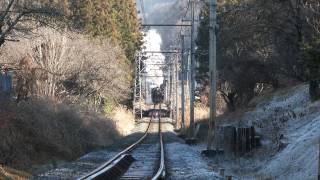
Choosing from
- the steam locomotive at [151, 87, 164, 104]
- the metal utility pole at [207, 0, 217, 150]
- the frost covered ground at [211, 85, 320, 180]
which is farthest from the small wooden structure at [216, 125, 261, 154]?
the steam locomotive at [151, 87, 164, 104]

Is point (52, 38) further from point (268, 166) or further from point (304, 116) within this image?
point (268, 166)

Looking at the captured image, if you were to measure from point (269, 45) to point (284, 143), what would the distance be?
2424 cm

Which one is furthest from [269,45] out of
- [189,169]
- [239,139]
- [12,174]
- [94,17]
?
[12,174]

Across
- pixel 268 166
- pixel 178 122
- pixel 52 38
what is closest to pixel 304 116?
pixel 268 166

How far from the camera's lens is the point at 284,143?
22.6m

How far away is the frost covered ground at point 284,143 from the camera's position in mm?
17594

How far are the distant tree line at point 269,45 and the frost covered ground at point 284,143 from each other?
1730 millimetres

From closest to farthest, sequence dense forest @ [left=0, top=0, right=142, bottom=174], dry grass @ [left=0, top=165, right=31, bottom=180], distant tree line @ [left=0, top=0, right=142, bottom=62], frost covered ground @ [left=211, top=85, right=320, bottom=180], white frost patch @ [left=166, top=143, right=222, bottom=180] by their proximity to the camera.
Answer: frost covered ground @ [left=211, top=85, right=320, bottom=180] < dry grass @ [left=0, top=165, right=31, bottom=180] < white frost patch @ [left=166, top=143, right=222, bottom=180] < distant tree line @ [left=0, top=0, right=142, bottom=62] < dense forest @ [left=0, top=0, right=142, bottom=174]

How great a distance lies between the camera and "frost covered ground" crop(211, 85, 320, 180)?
1759cm

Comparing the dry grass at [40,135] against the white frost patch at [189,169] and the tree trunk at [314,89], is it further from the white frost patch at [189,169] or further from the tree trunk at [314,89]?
the tree trunk at [314,89]

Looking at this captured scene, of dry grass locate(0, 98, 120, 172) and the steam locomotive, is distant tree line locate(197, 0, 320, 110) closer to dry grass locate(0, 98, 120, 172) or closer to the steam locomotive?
dry grass locate(0, 98, 120, 172)

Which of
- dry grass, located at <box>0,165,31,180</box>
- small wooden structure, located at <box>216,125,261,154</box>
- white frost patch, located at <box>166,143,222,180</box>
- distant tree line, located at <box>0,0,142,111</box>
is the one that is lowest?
white frost patch, located at <box>166,143,222,180</box>

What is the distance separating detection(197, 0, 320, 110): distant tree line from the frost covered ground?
1.73m

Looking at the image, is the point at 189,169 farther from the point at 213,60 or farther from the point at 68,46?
the point at 68,46
